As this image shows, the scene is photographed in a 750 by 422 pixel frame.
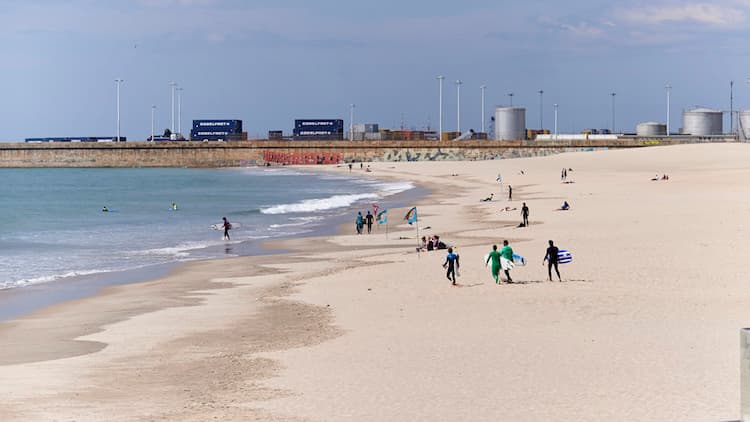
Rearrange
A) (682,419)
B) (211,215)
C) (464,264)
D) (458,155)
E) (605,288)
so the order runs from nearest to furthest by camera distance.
→ (682,419), (605,288), (464,264), (211,215), (458,155)

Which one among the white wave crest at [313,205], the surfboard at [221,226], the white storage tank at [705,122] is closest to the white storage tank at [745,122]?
the white storage tank at [705,122]

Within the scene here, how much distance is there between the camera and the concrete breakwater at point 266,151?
159 metres

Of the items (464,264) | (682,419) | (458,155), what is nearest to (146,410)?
(682,419)

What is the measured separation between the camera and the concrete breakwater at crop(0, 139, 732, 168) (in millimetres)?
159375

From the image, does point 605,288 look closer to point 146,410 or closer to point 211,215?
point 146,410

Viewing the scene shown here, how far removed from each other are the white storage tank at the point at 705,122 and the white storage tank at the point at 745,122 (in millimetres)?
8633

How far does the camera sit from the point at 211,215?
209 feet

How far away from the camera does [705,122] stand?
601 ft

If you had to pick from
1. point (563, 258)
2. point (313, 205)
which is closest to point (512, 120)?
point (313, 205)

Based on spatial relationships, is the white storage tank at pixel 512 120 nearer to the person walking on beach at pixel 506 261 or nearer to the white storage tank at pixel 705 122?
the white storage tank at pixel 705 122

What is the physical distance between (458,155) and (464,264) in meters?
136

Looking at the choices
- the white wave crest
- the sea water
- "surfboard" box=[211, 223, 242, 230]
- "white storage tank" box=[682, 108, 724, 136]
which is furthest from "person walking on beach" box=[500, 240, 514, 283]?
"white storage tank" box=[682, 108, 724, 136]

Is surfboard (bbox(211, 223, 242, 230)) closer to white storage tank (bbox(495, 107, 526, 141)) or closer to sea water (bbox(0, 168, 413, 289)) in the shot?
sea water (bbox(0, 168, 413, 289))

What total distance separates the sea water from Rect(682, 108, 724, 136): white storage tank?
9887 cm
